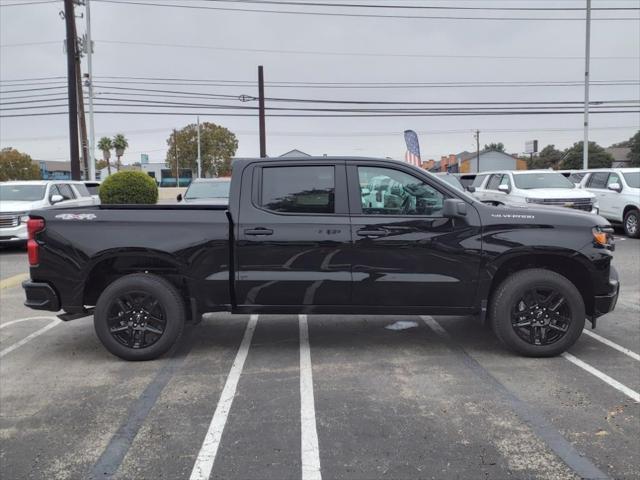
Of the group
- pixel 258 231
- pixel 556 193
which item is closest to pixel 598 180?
pixel 556 193

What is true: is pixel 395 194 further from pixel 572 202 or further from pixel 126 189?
pixel 126 189

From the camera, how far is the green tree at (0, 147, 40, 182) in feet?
274

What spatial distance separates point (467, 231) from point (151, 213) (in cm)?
289

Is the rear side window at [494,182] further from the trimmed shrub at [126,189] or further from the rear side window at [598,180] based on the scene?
the trimmed shrub at [126,189]

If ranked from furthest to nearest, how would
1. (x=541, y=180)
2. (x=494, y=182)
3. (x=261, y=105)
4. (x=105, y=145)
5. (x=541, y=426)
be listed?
(x=105, y=145) → (x=261, y=105) → (x=494, y=182) → (x=541, y=180) → (x=541, y=426)

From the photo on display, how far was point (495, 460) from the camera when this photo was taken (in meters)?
3.38

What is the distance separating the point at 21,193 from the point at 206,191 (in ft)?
17.0

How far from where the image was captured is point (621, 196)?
14.8 meters

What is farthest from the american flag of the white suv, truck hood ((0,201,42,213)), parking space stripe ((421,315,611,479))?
parking space stripe ((421,315,611,479))

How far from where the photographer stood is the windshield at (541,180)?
14.5 meters

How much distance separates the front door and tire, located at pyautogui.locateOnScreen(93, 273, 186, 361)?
5.62ft

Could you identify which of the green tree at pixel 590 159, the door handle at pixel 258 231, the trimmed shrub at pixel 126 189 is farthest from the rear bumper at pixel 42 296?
the green tree at pixel 590 159

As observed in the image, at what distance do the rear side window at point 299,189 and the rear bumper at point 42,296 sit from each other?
6.92 feet

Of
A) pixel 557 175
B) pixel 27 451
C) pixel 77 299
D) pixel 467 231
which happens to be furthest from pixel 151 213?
pixel 557 175
